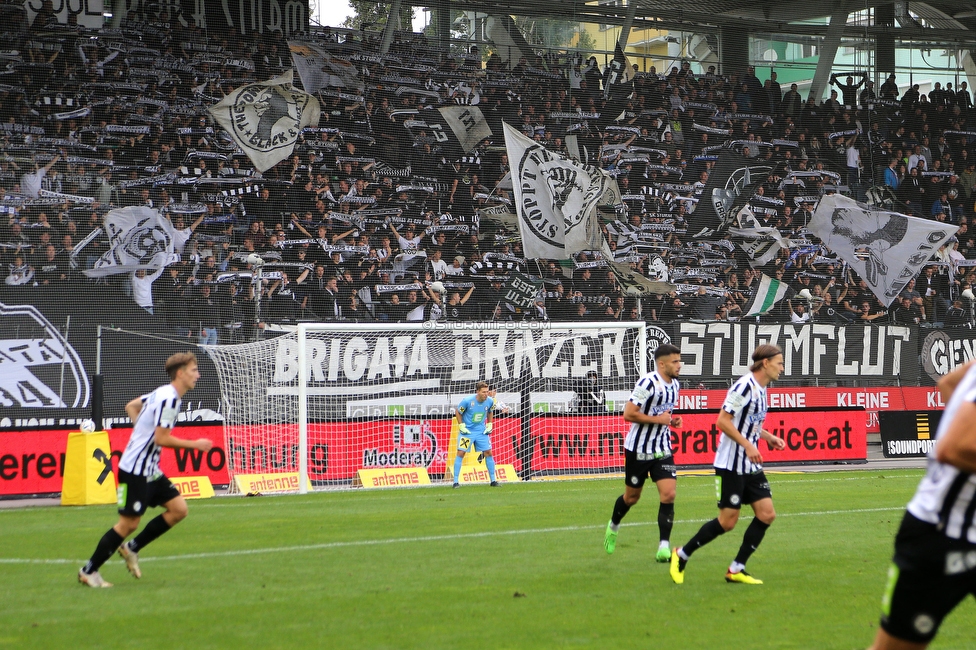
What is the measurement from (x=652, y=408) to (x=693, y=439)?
12.8 metres

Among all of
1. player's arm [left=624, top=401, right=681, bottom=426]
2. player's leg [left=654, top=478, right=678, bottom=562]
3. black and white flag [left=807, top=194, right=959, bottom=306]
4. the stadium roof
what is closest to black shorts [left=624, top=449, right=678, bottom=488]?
player's leg [left=654, top=478, right=678, bottom=562]

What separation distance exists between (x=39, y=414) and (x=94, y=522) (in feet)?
22.6

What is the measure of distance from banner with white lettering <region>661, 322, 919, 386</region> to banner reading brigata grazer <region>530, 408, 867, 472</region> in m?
2.24

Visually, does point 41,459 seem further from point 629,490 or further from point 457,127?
point 457,127

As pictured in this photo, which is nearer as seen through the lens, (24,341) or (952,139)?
(24,341)

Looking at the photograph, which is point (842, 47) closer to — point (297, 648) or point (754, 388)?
point (754, 388)

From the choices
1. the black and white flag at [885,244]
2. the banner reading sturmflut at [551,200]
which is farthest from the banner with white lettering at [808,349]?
the banner reading sturmflut at [551,200]

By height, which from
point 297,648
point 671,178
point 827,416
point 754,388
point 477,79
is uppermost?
point 477,79

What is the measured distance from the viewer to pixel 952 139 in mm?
34375

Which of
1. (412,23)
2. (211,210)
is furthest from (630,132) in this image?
(211,210)

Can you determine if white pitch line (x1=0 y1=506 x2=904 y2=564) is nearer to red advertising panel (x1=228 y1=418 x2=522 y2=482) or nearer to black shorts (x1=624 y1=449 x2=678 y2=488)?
black shorts (x1=624 y1=449 x2=678 y2=488)

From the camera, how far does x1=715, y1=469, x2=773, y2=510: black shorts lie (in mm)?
9398

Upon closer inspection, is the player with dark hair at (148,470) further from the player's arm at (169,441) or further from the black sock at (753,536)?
the black sock at (753,536)

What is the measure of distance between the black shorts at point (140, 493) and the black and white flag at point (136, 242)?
49.4ft
